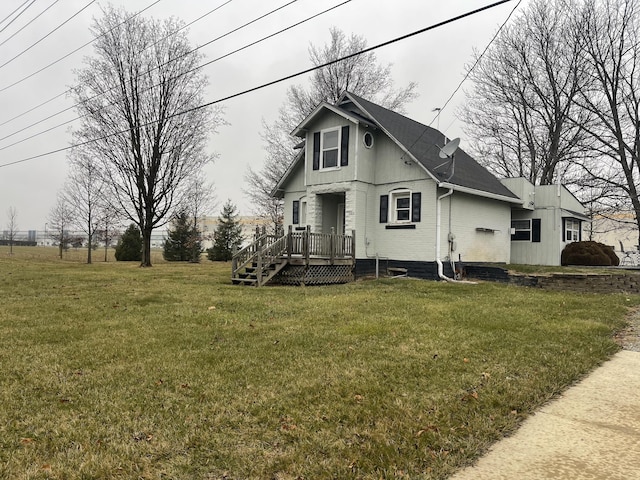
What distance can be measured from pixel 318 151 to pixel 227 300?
8.61 m

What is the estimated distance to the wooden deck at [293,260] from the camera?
1336cm

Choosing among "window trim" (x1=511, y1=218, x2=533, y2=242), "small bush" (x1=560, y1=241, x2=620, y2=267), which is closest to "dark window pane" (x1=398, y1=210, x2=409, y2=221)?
"window trim" (x1=511, y1=218, x2=533, y2=242)

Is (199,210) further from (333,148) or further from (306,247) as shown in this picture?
(306,247)

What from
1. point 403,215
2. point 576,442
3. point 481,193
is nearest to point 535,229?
point 481,193

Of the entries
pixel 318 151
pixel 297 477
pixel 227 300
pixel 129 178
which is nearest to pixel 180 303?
pixel 227 300

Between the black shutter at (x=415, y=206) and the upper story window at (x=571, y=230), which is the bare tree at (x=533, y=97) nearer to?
the upper story window at (x=571, y=230)

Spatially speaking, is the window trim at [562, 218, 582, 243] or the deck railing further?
the window trim at [562, 218, 582, 243]

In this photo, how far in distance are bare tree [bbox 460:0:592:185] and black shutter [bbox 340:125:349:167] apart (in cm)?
1362

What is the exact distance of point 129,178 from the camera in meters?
24.4

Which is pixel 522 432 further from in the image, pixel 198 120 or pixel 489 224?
pixel 198 120

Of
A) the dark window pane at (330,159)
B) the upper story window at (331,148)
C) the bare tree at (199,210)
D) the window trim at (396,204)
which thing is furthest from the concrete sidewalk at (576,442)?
the bare tree at (199,210)

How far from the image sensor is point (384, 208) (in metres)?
15.8

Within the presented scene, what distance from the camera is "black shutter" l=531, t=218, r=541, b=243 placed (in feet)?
63.6

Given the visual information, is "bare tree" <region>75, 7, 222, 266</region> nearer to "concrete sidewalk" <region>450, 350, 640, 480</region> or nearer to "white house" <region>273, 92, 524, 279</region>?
"white house" <region>273, 92, 524, 279</region>
